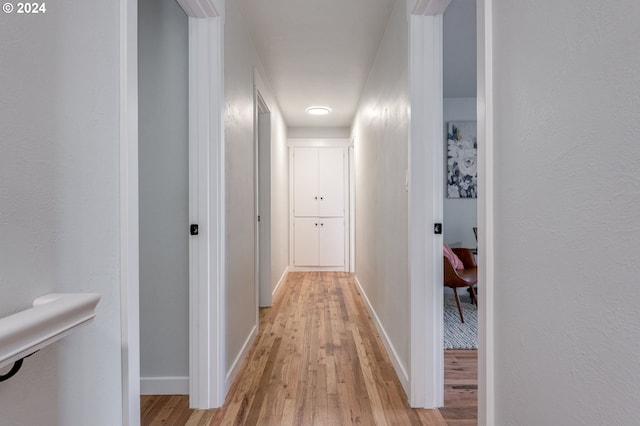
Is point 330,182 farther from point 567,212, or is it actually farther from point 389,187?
point 567,212

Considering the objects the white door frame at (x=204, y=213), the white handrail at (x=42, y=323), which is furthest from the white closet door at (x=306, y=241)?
the white handrail at (x=42, y=323)

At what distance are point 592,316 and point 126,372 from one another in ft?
3.61

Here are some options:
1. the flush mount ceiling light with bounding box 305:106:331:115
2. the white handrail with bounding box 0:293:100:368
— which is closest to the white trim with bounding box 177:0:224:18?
the white handrail with bounding box 0:293:100:368

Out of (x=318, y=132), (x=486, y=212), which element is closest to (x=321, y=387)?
(x=486, y=212)

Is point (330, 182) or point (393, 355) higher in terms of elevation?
point (330, 182)

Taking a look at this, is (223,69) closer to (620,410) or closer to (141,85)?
(141,85)

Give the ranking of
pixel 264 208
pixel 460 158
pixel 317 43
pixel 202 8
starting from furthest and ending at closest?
pixel 460 158 < pixel 264 208 < pixel 317 43 < pixel 202 8

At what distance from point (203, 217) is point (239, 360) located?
106 cm

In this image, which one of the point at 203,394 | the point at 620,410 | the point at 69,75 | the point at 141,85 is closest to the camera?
the point at 620,410

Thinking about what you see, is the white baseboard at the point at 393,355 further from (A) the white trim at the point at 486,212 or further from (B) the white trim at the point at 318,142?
(B) the white trim at the point at 318,142

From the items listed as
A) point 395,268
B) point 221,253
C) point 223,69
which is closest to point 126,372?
point 221,253

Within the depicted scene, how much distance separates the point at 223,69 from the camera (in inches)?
78.0

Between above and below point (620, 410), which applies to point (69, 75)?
above

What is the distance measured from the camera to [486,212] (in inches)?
41.5
